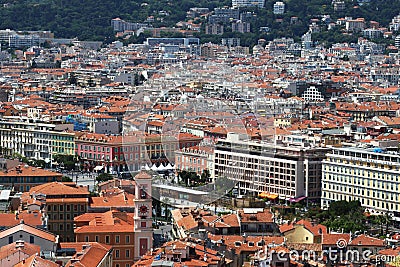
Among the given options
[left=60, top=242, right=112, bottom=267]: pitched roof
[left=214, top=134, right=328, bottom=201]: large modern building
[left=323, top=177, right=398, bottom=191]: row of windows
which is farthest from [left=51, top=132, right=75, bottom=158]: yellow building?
[left=60, top=242, right=112, bottom=267]: pitched roof

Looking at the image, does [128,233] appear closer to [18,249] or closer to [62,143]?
[18,249]

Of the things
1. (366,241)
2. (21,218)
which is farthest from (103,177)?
(366,241)

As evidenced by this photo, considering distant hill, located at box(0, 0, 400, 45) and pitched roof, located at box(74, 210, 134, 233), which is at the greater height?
pitched roof, located at box(74, 210, 134, 233)

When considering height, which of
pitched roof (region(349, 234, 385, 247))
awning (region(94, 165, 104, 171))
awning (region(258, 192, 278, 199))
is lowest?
awning (region(94, 165, 104, 171))

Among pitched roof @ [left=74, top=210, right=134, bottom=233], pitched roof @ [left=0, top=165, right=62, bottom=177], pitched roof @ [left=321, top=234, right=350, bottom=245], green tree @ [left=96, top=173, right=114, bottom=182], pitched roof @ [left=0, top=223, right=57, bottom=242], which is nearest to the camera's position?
pitched roof @ [left=0, top=223, right=57, bottom=242]

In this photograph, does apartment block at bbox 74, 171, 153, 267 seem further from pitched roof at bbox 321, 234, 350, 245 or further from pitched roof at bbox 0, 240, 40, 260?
pitched roof at bbox 321, 234, 350, 245

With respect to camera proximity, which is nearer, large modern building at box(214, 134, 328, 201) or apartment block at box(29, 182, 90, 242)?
apartment block at box(29, 182, 90, 242)

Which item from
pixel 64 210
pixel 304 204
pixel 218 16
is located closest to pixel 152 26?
pixel 218 16
